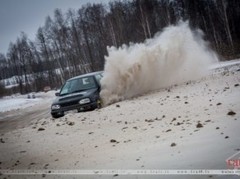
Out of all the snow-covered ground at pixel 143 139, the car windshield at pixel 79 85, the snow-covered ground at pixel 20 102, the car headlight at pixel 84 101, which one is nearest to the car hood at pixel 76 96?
the car headlight at pixel 84 101

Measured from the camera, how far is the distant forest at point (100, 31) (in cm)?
4934

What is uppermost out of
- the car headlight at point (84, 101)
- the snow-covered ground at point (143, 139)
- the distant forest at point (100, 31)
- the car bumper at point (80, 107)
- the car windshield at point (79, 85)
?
the distant forest at point (100, 31)

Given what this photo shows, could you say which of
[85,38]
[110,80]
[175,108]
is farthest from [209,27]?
[175,108]

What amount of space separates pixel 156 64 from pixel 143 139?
935 centimetres

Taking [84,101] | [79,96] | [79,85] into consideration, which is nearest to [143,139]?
[84,101]

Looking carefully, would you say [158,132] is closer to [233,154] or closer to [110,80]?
[233,154]

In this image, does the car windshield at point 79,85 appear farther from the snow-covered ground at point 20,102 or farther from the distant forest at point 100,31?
the distant forest at point 100,31

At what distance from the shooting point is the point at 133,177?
4625mm

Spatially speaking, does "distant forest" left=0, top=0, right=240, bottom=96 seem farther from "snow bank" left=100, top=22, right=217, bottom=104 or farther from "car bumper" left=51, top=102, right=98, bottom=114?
"car bumper" left=51, top=102, right=98, bottom=114

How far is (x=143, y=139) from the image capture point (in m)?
6.66

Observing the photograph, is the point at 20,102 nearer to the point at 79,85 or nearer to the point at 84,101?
the point at 79,85

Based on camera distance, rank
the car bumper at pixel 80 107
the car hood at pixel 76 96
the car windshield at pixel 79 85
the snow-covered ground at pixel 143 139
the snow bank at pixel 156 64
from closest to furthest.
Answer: the snow-covered ground at pixel 143 139 < the car bumper at pixel 80 107 < the car hood at pixel 76 96 < the car windshield at pixel 79 85 < the snow bank at pixel 156 64

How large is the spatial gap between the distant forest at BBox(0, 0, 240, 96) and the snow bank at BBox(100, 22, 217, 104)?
20.1 metres

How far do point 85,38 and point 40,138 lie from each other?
50.5m
